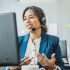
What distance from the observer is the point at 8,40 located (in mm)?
892

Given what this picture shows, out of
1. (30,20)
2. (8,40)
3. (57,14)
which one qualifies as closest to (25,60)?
(30,20)

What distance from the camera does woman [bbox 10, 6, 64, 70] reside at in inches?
55.6

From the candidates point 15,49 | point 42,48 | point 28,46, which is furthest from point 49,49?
point 15,49

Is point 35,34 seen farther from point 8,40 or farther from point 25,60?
point 8,40

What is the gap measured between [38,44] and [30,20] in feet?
0.68

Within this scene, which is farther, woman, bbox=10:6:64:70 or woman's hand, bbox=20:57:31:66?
woman, bbox=10:6:64:70

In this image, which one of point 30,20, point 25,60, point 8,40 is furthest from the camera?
point 30,20

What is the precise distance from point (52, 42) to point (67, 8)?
2.52 metres

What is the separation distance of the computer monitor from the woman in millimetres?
475

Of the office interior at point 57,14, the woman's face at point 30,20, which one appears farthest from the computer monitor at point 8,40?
the office interior at point 57,14

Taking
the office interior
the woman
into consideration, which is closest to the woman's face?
the woman

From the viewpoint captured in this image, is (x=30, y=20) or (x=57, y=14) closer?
(x=30, y=20)

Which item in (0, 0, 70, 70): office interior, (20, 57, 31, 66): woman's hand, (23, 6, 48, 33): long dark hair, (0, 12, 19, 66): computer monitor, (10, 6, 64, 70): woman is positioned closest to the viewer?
(0, 12, 19, 66): computer monitor

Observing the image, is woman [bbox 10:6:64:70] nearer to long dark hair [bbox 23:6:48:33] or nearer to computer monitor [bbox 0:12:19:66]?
long dark hair [bbox 23:6:48:33]
